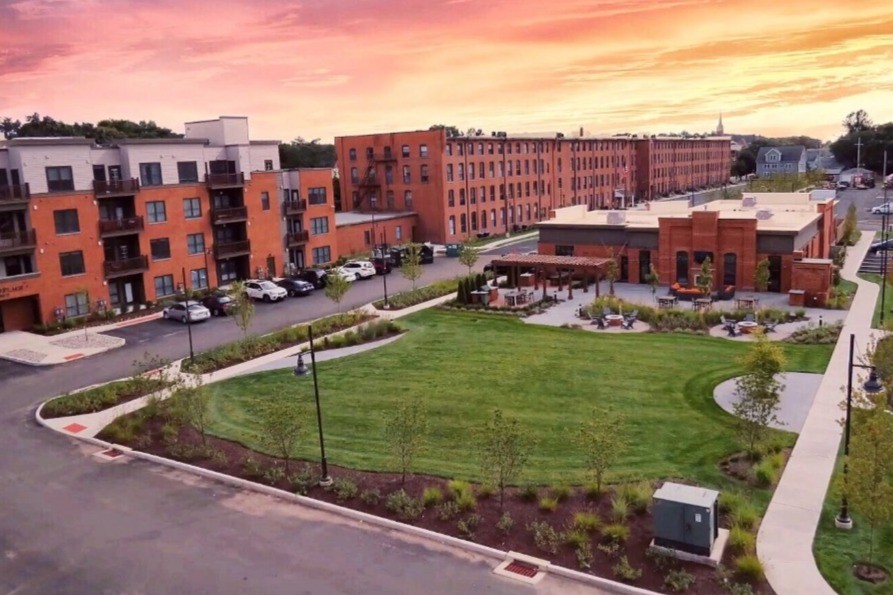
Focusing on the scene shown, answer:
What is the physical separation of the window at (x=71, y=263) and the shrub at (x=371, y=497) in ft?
111

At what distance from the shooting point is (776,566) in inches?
632

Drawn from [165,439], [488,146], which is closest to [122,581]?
[165,439]

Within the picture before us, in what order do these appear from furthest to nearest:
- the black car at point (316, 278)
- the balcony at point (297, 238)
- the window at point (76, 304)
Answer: the balcony at point (297, 238) < the black car at point (316, 278) < the window at point (76, 304)

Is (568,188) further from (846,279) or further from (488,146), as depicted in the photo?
(846,279)

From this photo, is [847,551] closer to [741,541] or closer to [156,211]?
[741,541]

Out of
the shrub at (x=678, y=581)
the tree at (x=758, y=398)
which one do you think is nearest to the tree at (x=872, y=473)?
the shrub at (x=678, y=581)

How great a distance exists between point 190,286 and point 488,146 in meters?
40.5

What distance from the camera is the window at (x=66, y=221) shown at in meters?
45.6

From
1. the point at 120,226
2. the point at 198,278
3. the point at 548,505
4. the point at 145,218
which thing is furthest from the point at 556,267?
the point at 548,505

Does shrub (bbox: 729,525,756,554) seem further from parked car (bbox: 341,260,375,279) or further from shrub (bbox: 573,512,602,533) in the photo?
parked car (bbox: 341,260,375,279)

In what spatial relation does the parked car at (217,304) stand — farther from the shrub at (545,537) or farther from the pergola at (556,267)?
the shrub at (545,537)

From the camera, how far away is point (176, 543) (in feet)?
60.5

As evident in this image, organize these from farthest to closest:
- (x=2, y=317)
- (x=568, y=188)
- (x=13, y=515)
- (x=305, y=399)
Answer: (x=568, y=188)
(x=2, y=317)
(x=305, y=399)
(x=13, y=515)

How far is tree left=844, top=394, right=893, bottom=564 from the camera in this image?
15.5 metres
